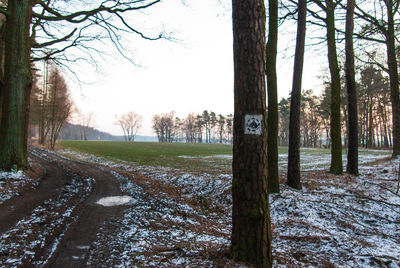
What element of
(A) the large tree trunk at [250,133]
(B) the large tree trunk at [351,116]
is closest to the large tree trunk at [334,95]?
(B) the large tree trunk at [351,116]

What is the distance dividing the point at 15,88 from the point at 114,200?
6346mm

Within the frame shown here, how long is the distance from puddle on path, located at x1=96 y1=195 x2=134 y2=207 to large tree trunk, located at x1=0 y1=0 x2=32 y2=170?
14.8ft

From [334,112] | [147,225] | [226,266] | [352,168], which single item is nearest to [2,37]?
[147,225]

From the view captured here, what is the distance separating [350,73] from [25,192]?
14.4 metres

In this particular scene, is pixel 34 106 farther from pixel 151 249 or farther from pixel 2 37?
pixel 151 249

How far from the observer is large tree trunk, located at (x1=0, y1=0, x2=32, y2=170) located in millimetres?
8562

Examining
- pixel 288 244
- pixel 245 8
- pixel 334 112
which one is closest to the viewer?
pixel 245 8

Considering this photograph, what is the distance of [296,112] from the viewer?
8.41 m

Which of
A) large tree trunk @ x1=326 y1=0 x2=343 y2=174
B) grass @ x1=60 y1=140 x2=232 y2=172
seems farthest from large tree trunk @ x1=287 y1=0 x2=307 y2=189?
grass @ x1=60 y1=140 x2=232 y2=172

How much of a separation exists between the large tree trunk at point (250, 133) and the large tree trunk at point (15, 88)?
931cm

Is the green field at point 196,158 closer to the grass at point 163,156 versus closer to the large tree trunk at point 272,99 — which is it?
the grass at point 163,156

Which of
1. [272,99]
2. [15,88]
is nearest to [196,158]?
[272,99]

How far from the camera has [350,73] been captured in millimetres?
11289

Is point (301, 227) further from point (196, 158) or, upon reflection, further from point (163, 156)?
point (163, 156)
